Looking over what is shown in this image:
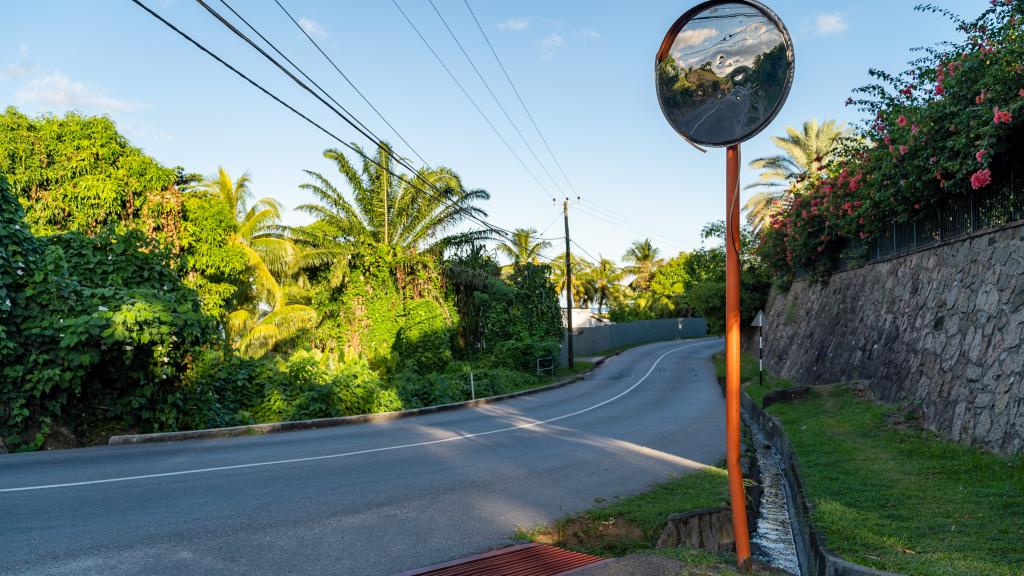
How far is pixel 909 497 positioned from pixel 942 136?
6170 millimetres

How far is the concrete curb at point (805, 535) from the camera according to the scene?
4.33 m

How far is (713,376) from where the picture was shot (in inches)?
1189

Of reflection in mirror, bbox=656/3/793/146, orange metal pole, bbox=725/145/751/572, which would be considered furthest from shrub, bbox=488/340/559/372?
reflection in mirror, bbox=656/3/793/146

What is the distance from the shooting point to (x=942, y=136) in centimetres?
1016

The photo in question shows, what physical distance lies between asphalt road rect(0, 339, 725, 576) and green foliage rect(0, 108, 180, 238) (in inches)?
735

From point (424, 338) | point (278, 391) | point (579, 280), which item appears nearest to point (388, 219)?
point (424, 338)

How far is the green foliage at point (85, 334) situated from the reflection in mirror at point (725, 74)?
9.64 meters

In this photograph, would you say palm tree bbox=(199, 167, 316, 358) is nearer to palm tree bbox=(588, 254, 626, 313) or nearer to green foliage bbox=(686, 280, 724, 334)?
green foliage bbox=(686, 280, 724, 334)

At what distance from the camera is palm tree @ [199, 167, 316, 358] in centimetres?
3033

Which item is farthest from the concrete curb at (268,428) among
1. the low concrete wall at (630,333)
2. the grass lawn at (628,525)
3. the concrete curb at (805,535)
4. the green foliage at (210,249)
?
the low concrete wall at (630,333)

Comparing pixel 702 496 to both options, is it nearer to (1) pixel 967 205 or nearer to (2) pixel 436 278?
(1) pixel 967 205

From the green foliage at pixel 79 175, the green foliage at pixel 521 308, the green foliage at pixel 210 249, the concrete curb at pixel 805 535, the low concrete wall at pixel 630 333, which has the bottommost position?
the concrete curb at pixel 805 535

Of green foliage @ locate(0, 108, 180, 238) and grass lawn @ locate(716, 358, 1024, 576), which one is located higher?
green foliage @ locate(0, 108, 180, 238)

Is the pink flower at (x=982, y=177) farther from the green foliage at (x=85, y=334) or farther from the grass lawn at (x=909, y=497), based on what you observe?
the green foliage at (x=85, y=334)
